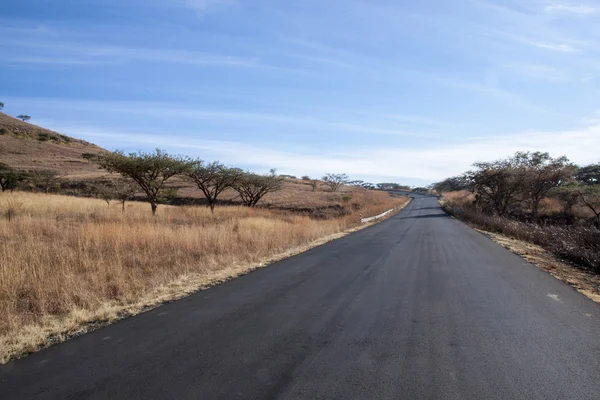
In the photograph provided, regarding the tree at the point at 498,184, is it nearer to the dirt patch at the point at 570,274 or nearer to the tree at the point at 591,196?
the tree at the point at 591,196

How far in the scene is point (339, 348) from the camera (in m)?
4.50

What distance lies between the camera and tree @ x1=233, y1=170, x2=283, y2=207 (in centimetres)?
3593

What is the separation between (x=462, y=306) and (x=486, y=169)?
33.2 metres

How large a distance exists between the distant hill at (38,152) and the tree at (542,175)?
51.0 metres

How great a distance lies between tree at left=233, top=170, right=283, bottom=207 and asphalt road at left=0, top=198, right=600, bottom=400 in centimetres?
2847

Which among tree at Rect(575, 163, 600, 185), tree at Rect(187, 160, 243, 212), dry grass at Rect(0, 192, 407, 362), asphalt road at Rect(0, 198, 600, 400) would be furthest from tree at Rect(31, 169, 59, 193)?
tree at Rect(575, 163, 600, 185)

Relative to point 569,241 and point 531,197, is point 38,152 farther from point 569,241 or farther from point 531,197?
point 569,241

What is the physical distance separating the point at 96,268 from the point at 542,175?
33.2 metres

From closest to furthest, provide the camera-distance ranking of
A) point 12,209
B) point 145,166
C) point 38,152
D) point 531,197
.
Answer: point 12,209 → point 145,166 → point 531,197 → point 38,152

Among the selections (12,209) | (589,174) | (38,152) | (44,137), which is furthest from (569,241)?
(44,137)

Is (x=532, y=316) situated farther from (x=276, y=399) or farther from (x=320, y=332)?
(x=276, y=399)

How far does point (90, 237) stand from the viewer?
447 inches

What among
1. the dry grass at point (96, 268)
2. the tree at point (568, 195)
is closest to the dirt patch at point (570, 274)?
the dry grass at point (96, 268)

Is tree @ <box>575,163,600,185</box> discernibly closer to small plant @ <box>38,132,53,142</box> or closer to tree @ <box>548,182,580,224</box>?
tree @ <box>548,182,580,224</box>
